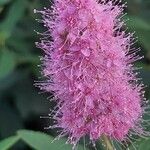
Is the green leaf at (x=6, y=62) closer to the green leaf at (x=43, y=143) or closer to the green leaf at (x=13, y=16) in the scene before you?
the green leaf at (x=13, y=16)

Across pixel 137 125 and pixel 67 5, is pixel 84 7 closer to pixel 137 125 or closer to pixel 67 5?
pixel 67 5

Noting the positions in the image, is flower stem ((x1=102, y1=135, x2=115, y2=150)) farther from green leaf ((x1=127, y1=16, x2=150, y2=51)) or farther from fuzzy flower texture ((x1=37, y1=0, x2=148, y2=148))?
green leaf ((x1=127, y1=16, x2=150, y2=51))

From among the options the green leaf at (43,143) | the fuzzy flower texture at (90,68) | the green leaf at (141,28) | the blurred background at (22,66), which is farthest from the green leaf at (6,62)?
the fuzzy flower texture at (90,68)

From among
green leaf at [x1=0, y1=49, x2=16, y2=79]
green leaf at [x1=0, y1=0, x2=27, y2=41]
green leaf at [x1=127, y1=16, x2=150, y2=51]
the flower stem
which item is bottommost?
the flower stem

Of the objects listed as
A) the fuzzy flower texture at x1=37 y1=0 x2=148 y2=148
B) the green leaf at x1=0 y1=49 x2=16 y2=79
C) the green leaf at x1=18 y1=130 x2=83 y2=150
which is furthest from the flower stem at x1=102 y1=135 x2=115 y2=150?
the green leaf at x1=0 y1=49 x2=16 y2=79

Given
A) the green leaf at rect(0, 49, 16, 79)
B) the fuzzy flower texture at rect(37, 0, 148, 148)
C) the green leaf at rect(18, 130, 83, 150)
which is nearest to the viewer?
the fuzzy flower texture at rect(37, 0, 148, 148)

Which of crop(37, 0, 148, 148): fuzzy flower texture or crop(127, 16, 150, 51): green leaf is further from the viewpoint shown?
crop(127, 16, 150, 51): green leaf
